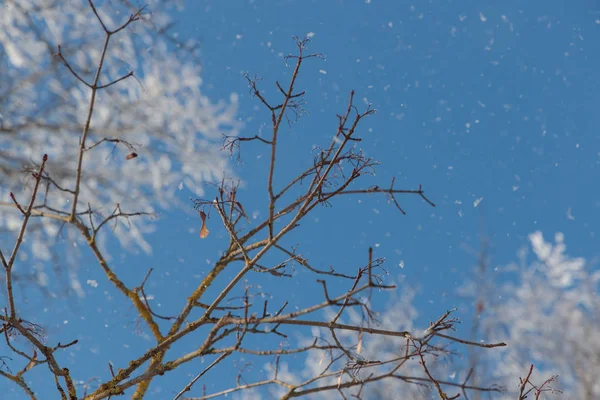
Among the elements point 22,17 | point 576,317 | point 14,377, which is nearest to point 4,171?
point 22,17

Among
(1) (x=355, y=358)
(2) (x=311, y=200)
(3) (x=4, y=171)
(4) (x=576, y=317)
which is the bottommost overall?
(1) (x=355, y=358)

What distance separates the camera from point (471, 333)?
6.45 m

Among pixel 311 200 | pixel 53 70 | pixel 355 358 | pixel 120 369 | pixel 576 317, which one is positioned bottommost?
pixel 355 358

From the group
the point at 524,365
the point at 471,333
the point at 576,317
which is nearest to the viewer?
the point at 471,333

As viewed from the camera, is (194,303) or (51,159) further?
(51,159)

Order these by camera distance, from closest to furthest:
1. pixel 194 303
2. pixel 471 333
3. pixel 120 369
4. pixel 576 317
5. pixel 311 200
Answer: pixel 311 200 < pixel 120 369 < pixel 194 303 < pixel 471 333 < pixel 576 317

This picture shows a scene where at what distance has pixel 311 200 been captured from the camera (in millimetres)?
1715

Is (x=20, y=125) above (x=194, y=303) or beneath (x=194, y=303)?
above

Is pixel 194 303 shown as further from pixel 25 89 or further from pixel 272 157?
pixel 25 89

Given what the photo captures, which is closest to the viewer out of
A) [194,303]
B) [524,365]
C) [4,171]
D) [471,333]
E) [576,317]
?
[194,303]

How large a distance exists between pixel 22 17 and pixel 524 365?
25.7 feet

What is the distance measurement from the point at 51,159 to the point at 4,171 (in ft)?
1.55

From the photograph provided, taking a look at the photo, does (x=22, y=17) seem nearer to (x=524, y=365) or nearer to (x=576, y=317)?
(x=524, y=365)

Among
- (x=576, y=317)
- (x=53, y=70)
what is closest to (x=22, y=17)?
(x=53, y=70)
